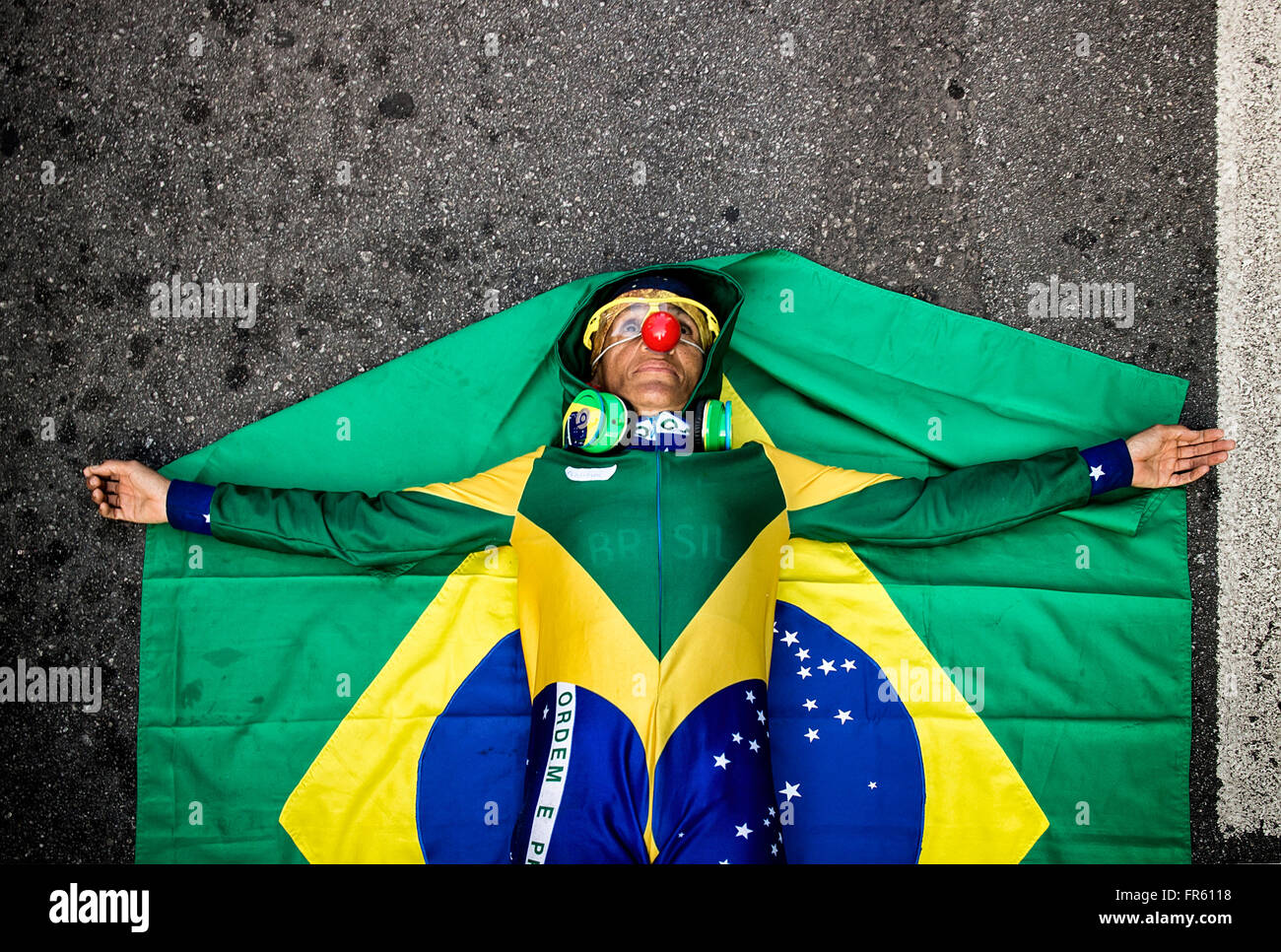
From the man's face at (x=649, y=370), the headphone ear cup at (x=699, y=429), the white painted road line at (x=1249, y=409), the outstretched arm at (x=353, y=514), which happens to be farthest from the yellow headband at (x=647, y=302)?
the white painted road line at (x=1249, y=409)

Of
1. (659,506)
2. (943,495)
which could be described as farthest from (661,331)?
(943,495)

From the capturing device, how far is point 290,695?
307 cm

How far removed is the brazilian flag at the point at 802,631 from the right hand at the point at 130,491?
6.8 inches

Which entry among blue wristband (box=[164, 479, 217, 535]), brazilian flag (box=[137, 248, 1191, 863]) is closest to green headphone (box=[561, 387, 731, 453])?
brazilian flag (box=[137, 248, 1191, 863])

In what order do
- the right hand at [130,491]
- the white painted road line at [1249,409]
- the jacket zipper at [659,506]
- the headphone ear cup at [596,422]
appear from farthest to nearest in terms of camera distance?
the white painted road line at [1249,409] → the right hand at [130,491] → the headphone ear cup at [596,422] → the jacket zipper at [659,506]

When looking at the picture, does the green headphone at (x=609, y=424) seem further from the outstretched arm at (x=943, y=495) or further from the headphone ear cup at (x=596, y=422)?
the outstretched arm at (x=943, y=495)

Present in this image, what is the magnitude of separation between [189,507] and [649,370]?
151 cm

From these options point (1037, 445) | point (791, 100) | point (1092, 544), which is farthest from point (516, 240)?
point (1092, 544)

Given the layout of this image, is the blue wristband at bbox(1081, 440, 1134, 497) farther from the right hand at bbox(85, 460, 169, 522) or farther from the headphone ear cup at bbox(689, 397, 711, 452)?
the right hand at bbox(85, 460, 169, 522)

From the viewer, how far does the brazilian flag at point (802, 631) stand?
3002 millimetres

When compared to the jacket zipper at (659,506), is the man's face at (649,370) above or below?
above

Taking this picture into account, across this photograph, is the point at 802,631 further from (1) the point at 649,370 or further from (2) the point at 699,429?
(1) the point at 649,370

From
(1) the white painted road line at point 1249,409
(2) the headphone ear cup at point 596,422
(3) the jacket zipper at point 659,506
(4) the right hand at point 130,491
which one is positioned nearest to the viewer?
(3) the jacket zipper at point 659,506

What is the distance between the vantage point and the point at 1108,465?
2961mm
